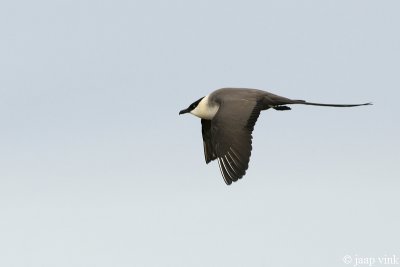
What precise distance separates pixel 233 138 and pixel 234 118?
1.22ft

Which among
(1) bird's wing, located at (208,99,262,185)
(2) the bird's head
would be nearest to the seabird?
(1) bird's wing, located at (208,99,262,185)

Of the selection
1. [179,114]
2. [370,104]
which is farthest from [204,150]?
[370,104]

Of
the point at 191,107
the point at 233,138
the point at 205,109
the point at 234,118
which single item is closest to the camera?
the point at 233,138

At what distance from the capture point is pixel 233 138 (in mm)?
26844

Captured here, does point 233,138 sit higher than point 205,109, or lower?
lower

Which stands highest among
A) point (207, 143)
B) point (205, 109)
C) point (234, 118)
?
point (205, 109)

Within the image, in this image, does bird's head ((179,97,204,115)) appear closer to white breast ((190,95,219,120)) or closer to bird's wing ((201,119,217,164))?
white breast ((190,95,219,120))

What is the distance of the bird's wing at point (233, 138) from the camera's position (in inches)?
1051

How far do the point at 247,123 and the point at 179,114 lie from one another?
235 centimetres

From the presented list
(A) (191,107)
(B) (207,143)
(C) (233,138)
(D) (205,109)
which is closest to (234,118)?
(C) (233,138)

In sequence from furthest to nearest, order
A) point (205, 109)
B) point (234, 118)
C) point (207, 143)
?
point (207, 143) → point (205, 109) → point (234, 118)

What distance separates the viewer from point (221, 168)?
26766 millimetres

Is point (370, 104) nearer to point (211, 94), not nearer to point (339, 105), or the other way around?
point (339, 105)

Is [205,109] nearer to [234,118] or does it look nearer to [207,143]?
[207,143]
